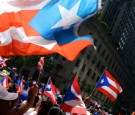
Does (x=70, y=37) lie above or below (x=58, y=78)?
above

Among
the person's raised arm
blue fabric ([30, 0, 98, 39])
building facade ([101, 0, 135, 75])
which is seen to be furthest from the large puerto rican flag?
building facade ([101, 0, 135, 75])

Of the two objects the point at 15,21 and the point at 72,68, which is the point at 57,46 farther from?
the point at 72,68

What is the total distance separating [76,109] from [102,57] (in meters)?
59.2

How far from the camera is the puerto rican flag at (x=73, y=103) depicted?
26.4ft

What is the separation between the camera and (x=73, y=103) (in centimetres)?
816

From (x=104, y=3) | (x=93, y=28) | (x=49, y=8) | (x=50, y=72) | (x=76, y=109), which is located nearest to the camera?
(x=49, y=8)

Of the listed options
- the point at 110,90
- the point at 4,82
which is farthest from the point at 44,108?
the point at 110,90

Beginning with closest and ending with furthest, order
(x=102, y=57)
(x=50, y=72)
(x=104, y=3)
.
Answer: (x=50, y=72)
(x=102, y=57)
(x=104, y=3)

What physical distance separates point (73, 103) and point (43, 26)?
303cm

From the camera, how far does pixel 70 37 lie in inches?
227

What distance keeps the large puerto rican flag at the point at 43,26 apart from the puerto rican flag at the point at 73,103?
2.57 metres

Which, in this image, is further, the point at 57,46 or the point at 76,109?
the point at 76,109

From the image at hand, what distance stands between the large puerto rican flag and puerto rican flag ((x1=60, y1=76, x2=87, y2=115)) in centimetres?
257

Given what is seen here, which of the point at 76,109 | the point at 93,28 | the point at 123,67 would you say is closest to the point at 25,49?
the point at 76,109
